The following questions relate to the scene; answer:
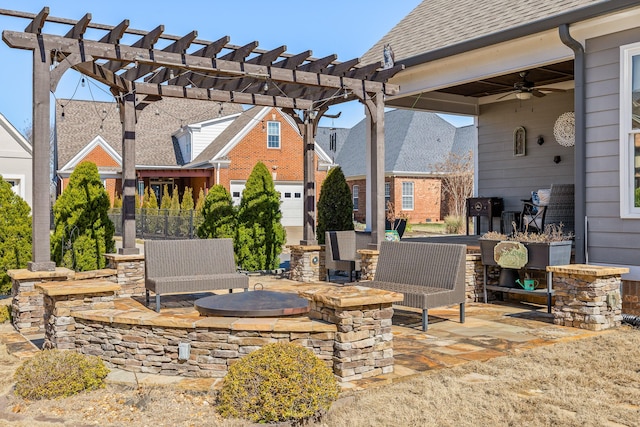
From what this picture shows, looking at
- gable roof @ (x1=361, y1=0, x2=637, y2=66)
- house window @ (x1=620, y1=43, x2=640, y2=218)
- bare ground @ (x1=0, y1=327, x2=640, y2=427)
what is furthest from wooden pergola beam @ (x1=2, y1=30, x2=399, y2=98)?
bare ground @ (x1=0, y1=327, x2=640, y2=427)

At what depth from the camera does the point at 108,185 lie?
27.2 meters

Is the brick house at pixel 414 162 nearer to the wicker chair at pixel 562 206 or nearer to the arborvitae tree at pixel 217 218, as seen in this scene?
the arborvitae tree at pixel 217 218

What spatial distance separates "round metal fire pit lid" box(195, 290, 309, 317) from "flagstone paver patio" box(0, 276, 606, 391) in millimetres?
232

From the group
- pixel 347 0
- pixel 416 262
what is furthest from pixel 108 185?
pixel 416 262

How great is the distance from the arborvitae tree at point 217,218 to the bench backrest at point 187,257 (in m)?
3.68

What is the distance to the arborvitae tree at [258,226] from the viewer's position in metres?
11.5

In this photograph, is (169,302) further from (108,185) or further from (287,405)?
(108,185)

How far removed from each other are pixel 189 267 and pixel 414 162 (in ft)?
73.1

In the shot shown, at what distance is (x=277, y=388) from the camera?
3.92m

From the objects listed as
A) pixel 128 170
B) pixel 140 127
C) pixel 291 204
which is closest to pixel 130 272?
pixel 128 170

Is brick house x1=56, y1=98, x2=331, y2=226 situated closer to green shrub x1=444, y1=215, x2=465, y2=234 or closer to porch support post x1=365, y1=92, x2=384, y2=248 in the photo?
green shrub x1=444, y1=215, x2=465, y2=234

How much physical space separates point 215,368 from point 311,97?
22.2 ft

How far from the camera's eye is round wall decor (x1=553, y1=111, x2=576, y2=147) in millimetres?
10383

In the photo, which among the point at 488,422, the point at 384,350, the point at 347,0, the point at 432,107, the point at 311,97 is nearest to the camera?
the point at 488,422
